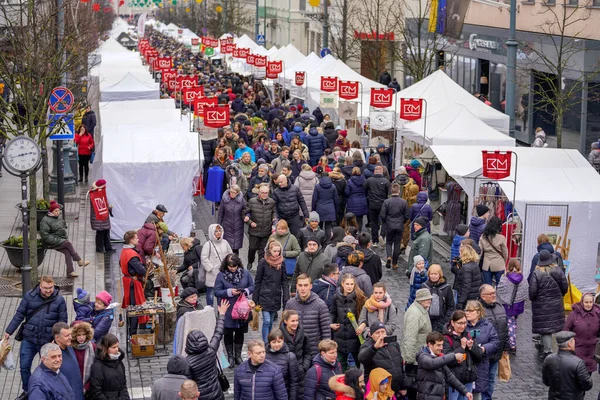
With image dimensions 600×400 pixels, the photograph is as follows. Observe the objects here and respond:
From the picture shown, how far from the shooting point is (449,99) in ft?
88.2

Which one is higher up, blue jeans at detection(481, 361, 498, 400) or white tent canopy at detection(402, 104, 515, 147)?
white tent canopy at detection(402, 104, 515, 147)

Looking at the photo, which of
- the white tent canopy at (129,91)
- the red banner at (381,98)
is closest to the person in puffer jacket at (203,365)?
the red banner at (381,98)

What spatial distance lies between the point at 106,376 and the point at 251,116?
24219 millimetres

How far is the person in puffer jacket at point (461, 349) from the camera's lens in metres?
11.5

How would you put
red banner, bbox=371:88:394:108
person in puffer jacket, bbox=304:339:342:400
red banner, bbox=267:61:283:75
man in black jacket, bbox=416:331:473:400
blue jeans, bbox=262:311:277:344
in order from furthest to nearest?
red banner, bbox=267:61:283:75, red banner, bbox=371:88:394:108, blue jeans, bbox=262:311:277:344, man in black jacket, bbox=416:331:473:400, person in puffer jacket, bbox=304:339:342:400

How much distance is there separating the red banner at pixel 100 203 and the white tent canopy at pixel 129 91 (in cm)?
1812

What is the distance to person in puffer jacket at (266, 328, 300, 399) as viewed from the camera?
1085 cm

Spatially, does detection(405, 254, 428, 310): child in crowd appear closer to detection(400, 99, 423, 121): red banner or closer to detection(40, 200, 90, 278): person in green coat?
detection(40, 200, 90, 278): person in green coat

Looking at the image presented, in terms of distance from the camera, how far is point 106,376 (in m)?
11.0

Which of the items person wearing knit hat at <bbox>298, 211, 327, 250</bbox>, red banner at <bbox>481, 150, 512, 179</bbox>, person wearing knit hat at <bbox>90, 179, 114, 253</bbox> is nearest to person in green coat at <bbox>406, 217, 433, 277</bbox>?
person wearing knit hat at <bbox>298, 211, 327, 250</bbox>

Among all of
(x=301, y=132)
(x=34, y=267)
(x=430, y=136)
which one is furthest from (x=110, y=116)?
(x=34, y=267)

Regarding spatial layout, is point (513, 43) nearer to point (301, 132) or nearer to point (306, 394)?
point (301, 132)

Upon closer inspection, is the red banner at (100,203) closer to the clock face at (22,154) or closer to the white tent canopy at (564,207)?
the clock face at (22,154)

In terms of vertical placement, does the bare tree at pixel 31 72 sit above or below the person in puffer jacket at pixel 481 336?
above
